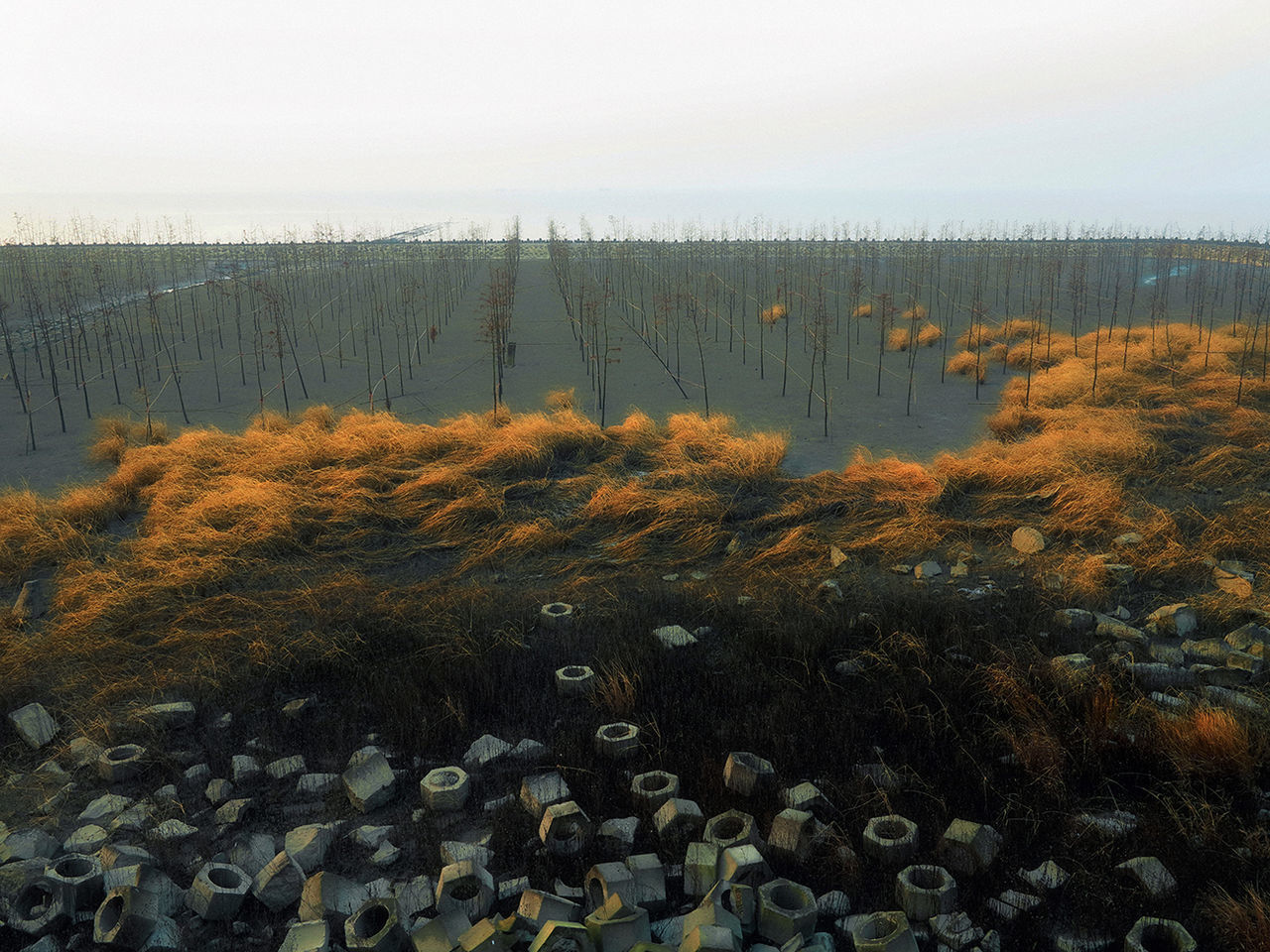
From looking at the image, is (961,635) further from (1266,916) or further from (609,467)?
(609,467)

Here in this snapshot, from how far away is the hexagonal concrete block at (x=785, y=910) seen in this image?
2936 millimetres

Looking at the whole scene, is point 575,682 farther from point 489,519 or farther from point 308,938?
point 489,519

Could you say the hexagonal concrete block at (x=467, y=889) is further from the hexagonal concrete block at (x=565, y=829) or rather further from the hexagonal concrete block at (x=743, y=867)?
the hexagonal concrete block at (x=743, y=867)

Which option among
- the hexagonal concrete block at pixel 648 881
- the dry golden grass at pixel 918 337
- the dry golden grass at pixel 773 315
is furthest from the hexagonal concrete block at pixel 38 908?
the dry golden grass at pixel 773 315

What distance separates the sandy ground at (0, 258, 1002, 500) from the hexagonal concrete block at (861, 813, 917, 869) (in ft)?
24.6

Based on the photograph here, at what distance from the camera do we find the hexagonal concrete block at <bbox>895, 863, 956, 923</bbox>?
307 cm

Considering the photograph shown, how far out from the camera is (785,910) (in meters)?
2.96

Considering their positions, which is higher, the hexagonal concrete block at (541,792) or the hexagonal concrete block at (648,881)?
the hexagonal concrete block at (648,881)

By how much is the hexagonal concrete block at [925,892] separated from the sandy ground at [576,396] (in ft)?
25.7

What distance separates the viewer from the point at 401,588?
6781mm

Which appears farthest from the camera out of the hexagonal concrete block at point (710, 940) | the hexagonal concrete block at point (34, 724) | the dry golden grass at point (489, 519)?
the dry golden grass at point (489, 519)

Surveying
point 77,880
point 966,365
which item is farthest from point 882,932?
point 966,365

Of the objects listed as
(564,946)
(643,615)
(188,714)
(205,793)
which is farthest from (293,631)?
(564,946)

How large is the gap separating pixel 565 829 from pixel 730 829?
2.35 feet
